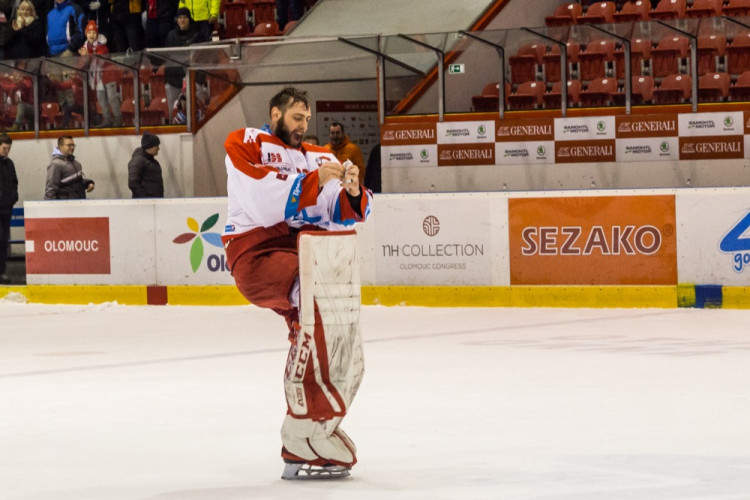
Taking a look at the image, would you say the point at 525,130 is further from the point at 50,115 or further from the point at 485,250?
the point at 50,115

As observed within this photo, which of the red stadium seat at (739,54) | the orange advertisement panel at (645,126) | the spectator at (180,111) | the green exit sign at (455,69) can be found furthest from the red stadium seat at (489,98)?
the spectator at (180,111)

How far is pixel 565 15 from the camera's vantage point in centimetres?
1734

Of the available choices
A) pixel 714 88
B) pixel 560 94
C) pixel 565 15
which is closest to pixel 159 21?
pixel 565 15

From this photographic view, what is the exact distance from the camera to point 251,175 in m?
5.19

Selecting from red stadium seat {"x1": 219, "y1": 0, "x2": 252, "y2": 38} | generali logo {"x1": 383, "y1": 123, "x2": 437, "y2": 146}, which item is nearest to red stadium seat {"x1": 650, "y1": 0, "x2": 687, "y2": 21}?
generali logo {"x1": 383, "y1": 123, "x2": 437, "y2": 146}

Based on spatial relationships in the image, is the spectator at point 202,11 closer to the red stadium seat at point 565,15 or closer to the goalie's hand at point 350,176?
the red stadium seat at point 565,15

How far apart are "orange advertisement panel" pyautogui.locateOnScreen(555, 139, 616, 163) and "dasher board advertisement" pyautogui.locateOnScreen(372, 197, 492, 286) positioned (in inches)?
85.7

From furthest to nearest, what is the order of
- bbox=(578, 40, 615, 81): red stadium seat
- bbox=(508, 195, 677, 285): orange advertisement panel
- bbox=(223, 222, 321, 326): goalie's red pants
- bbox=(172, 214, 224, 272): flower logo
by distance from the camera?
bbox=(578, 40, 615, 81): red stadium seat, bbox=(172, 214, 224, 272): flower logo, bbox=(508, 195, 677, 285): orange advertisement panel, bbox=(223, 222, 321, 326): goalie's red pants

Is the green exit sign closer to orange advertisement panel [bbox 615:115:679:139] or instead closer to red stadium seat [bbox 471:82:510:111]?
red stadium seat [bbox 471:82:510:111]

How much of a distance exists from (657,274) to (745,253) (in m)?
0.77

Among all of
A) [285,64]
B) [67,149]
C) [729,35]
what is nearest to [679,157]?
[729,35]

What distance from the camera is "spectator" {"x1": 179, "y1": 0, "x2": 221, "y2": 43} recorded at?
61.4 ft

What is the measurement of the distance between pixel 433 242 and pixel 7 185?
5274 mm

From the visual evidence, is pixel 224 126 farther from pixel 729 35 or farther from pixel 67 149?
pixel 729 35
